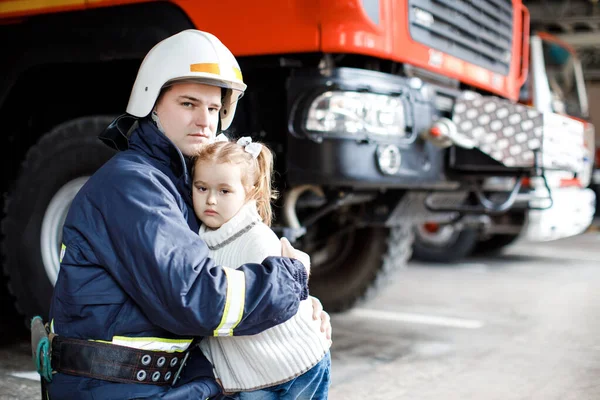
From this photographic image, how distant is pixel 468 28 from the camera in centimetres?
392

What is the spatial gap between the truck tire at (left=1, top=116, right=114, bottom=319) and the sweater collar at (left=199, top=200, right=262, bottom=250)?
4.68 ft

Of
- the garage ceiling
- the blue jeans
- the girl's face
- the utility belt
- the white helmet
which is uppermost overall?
the garage ceiling

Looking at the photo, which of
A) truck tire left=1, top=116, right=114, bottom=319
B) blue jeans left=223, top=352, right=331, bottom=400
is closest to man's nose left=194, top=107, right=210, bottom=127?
blue jeans left=223, top=352, right=331, bottom=400

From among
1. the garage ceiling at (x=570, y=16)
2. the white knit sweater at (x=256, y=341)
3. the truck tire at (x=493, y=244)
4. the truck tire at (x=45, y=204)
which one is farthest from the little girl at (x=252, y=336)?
the garage ceiling at (x=570, y=16)

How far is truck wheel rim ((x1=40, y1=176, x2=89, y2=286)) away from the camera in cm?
346

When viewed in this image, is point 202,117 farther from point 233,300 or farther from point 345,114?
point 345,114

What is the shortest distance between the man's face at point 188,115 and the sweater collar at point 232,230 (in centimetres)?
25

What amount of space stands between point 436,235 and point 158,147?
19.9ft

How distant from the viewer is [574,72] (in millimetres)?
7816

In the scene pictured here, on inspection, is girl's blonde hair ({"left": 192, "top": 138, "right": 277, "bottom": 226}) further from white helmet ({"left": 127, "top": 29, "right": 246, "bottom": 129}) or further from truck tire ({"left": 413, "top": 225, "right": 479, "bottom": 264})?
truck tire ({"left": 413, "top": 225, "right": 479, "bottom": 264})

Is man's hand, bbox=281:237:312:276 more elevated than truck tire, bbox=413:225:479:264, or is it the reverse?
man's hand, bbox=281:237:312:276

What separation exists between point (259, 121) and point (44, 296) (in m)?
1.34

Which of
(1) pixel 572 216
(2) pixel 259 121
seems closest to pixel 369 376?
(2) pixel 259 121

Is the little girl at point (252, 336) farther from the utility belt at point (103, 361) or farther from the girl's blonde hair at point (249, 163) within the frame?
the utility belt at point (103, 361)
